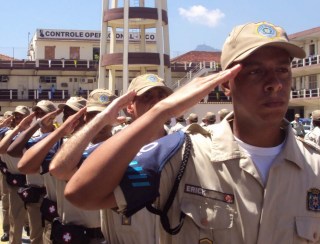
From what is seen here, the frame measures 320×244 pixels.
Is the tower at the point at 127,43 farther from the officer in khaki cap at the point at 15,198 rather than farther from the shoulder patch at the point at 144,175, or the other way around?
the shoulder patch at the point at 144,175

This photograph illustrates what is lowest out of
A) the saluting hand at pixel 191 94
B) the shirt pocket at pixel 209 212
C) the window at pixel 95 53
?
the shirt pocket at pixel 209 212

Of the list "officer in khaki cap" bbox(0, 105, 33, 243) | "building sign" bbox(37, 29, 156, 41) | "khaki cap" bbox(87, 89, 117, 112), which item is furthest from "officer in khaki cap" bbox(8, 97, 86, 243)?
"building sign" bbox(37, 29, 156, 41)

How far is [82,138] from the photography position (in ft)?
10.6

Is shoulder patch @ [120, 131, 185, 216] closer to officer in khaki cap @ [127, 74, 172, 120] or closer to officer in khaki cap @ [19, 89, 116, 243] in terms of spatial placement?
officer in khaki cap @ [127, 74, 172, 120]

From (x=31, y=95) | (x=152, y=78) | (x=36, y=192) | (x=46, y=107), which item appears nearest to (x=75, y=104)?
(x=46, y=107)

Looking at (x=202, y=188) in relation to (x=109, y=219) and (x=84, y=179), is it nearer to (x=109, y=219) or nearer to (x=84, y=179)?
(x=84, y=179)

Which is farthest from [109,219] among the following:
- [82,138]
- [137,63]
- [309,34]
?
[309,34]

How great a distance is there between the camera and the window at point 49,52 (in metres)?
49.4

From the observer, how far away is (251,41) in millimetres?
2129

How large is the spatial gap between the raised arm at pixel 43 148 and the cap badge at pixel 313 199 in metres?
2.66

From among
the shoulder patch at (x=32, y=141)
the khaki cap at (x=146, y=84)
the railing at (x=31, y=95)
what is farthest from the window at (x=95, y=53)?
the khaki cap at (x=146, y=84)

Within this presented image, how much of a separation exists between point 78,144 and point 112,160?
1407 mm

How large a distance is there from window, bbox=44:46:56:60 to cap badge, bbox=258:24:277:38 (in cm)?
4883

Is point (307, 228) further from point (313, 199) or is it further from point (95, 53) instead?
point (95, 53)
